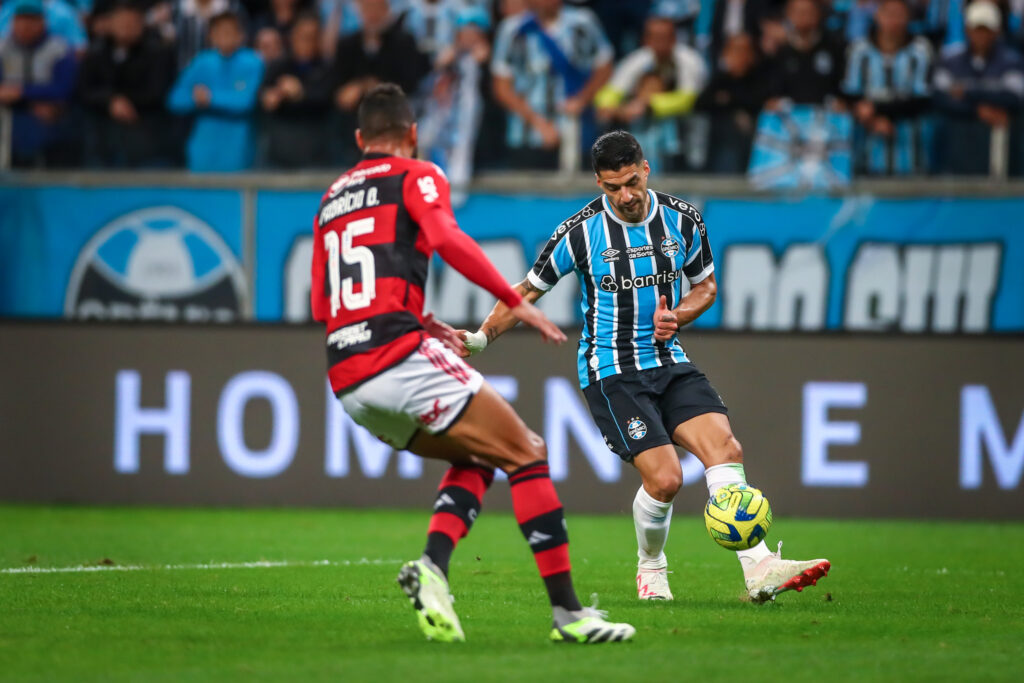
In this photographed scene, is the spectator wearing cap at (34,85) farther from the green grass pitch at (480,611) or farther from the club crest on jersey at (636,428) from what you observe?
the club crest on jersey at (636,428)

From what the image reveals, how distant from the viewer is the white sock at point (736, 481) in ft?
23.0

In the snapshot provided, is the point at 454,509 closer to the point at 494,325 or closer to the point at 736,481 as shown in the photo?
the point at 494,325

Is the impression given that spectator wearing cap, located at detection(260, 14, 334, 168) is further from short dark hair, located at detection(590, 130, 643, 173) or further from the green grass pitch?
short dark hair, located at detection(590, 130, 643, 173)

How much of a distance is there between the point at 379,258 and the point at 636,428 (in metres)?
2.07

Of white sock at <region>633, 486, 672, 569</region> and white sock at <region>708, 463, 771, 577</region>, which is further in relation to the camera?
white sock at <region>633, 486, 672, 569</region>

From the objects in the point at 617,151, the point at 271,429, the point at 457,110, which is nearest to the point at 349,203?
the point at 617,151

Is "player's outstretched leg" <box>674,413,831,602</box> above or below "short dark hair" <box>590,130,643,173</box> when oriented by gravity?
below

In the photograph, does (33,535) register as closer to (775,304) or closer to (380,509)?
(380,509)

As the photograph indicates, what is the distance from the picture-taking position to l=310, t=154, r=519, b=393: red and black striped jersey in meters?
5.70

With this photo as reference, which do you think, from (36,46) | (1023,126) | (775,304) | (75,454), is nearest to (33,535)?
(75,454)

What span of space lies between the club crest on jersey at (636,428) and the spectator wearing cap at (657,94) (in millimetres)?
6628

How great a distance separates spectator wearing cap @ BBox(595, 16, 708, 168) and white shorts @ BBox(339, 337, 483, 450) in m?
8.19

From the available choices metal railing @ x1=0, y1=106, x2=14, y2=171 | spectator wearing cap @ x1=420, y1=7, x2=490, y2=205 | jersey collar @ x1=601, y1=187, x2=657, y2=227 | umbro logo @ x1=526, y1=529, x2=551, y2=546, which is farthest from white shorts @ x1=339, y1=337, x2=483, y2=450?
metal railing @ x1=0, y1=106, x2=14, y2=171

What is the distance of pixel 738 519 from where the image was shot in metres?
6.80
